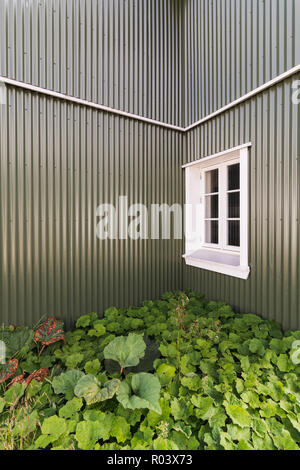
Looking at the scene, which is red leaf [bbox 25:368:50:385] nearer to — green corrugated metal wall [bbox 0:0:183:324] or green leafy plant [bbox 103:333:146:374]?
green leafy plant [bbox 103:333:146:374]

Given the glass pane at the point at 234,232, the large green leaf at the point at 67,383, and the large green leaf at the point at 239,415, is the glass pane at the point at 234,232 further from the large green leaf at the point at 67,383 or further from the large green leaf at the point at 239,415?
the large green leaf at the point at 67,383

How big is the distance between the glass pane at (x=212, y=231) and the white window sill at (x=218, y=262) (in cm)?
18

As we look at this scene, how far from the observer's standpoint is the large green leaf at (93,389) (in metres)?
1.62

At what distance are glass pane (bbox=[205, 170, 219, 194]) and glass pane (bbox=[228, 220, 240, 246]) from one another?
0.60m

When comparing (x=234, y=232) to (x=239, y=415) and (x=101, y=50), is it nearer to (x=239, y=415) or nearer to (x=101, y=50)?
(x=239, y=415)

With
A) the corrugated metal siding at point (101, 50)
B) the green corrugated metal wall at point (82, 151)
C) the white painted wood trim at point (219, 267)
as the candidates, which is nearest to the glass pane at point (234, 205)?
the white painted wood trim at point (219, 267)

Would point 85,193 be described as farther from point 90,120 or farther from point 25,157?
point 90,120

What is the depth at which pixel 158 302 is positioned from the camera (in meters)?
3.31

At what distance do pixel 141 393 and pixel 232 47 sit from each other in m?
3.80

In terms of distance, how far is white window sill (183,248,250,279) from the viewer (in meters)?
2.80

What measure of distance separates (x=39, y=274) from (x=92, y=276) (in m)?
0.65

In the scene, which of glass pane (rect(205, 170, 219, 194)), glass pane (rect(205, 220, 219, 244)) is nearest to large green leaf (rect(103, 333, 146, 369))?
glass pane (rect(205, 220, 219, 244))

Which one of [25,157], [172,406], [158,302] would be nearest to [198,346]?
[172,406]

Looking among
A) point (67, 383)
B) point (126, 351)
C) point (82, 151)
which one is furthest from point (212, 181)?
point (67, 383)
